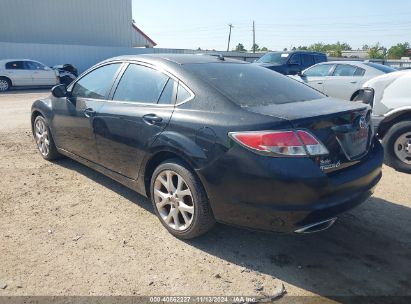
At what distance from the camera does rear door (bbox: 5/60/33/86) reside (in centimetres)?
1689

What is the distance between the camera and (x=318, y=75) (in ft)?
32.0

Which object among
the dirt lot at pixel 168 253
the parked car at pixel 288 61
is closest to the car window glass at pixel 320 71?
the parked car at pixel 288 61

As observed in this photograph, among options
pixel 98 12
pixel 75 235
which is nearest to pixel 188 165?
pixel 75 235

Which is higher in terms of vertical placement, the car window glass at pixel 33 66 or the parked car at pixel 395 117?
the parked car at pixel 395 117

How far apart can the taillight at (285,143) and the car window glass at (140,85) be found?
121 centimetres

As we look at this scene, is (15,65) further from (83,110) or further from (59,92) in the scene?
(83,110)

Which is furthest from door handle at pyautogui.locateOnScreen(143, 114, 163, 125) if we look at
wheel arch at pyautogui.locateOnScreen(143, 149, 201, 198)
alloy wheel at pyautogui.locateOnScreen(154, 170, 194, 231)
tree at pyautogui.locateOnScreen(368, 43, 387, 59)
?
tree at pyautogui.locateOnScreen(368, 43, 387, 59)

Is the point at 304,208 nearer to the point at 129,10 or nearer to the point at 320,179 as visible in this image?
the point at 320,179

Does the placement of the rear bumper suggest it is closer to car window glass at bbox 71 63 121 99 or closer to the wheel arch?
the wheel arch

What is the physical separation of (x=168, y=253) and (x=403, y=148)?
12.7 feet

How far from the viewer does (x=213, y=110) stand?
2906 mm

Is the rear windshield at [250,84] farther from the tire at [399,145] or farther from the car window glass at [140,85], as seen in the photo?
the tire at [399,145]

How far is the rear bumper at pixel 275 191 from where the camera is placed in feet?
8.37

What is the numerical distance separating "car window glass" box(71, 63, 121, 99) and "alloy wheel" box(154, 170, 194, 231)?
132cm
